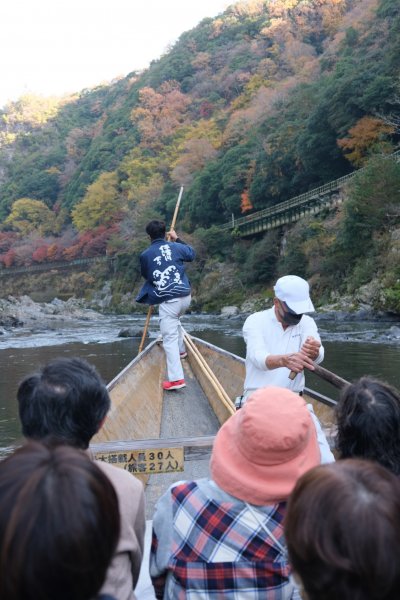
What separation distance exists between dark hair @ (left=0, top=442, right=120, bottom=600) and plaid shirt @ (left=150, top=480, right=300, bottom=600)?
43 cm

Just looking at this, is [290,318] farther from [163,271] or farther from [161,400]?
[161,400]

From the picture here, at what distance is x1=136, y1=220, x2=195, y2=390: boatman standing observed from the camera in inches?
174

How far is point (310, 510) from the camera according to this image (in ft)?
2.91

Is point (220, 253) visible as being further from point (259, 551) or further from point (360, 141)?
point (259, 551)

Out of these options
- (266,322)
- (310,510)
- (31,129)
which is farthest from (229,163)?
(31,129)

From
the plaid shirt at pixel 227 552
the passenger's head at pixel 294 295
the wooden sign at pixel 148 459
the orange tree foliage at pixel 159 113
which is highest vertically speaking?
the orange tree foliage at pixel 159 113

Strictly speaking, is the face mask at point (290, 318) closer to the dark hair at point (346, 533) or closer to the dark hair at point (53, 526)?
the dark hair at point (346, 533)

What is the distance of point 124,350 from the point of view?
1298cm

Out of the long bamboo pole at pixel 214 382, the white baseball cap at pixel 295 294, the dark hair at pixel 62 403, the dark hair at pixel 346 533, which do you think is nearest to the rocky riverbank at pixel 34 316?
the long bamboo pole at pixel 214 382

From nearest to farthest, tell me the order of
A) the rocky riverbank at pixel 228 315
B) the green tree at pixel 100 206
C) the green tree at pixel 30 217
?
the rocky riverbank at pixel 228 315
the green tree at pixel 100 206
the green tree at pixel 30 217

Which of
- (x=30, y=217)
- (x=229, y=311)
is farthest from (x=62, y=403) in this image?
(x=30, y=217)

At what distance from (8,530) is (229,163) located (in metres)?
30.7

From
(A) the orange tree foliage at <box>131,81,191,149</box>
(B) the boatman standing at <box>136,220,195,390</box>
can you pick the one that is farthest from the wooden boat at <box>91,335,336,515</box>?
(A) the orange tree foliage at <box>131,81,191,149</box>

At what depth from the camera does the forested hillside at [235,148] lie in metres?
20.3
